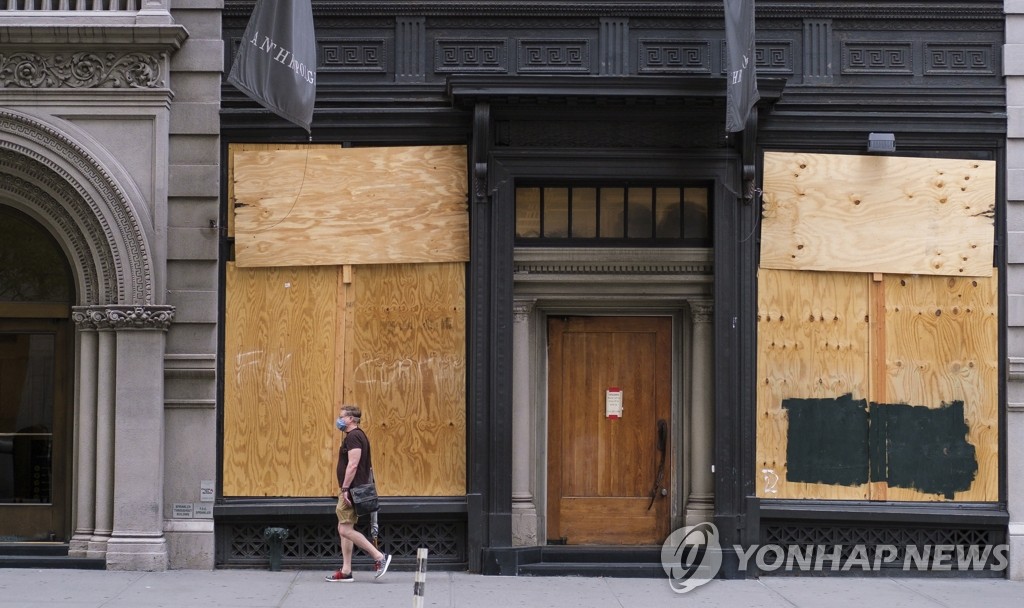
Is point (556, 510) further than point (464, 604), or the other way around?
point (556, 510)

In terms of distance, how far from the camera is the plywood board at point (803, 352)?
1238 centimetres

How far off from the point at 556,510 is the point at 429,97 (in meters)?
4.56

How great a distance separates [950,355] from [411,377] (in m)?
5.57

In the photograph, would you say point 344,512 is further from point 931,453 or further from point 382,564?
point 931,453

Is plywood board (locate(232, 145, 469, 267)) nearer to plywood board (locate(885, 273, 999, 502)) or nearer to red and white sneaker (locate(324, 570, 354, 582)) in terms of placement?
red and white sneaker (locate(324, 570, 354, 582))

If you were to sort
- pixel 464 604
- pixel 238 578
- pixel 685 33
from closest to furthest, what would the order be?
pixel 464 604 < pixel 238 578 < pixel 685 33

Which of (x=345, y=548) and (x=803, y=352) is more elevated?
(x=803, y=352)

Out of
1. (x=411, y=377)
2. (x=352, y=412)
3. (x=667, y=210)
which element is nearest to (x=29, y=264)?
(x=352, y=412)

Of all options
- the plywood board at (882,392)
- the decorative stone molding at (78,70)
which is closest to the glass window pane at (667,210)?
the plywood board at (882,392)

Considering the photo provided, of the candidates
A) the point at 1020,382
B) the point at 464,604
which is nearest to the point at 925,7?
the point at 1020,382

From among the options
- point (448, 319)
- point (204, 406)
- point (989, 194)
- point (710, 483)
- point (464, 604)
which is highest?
point (989, 194)

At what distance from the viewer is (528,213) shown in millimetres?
12758

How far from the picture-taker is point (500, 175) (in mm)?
12375

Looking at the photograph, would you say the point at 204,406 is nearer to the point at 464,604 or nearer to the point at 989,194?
the point at 464,604
